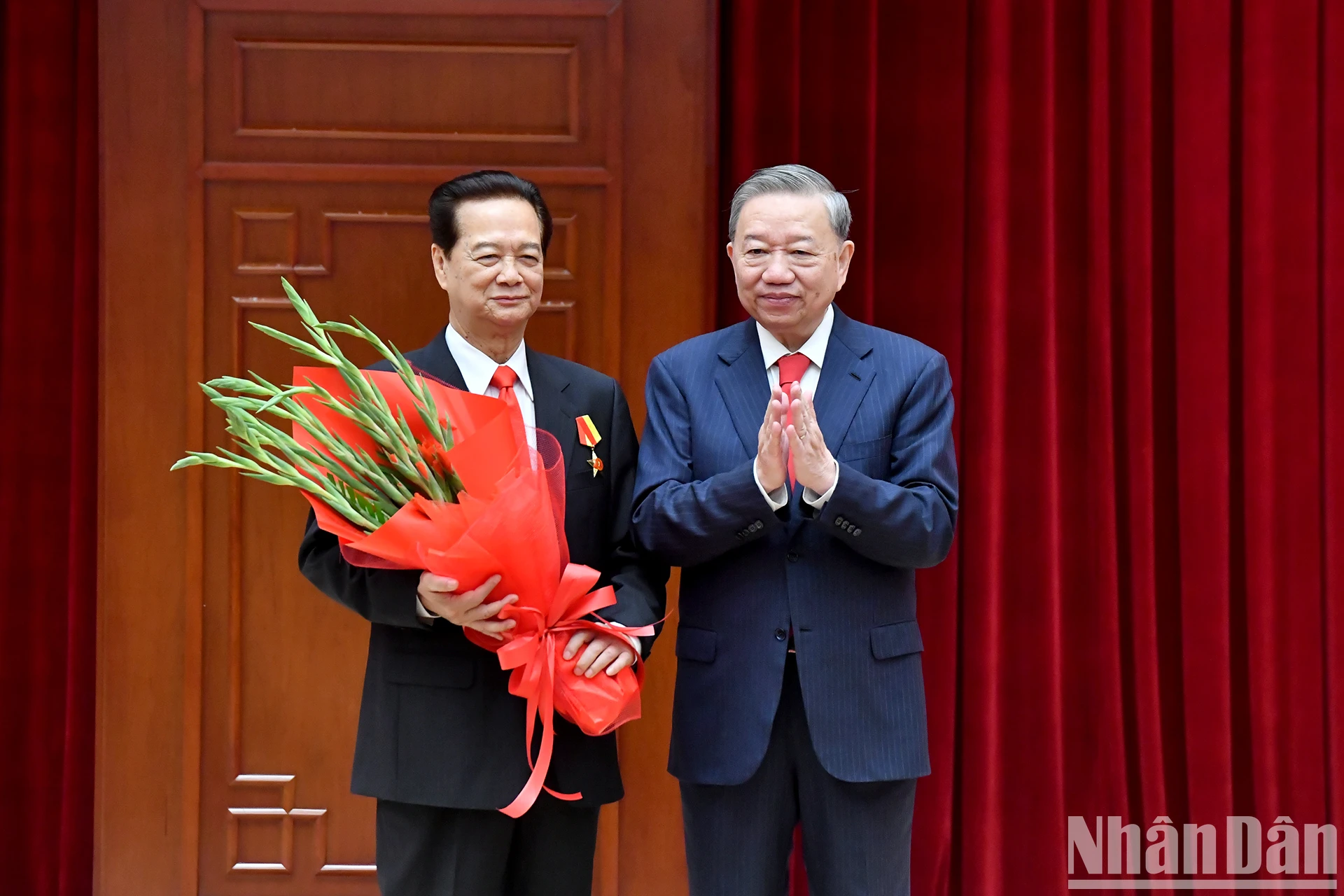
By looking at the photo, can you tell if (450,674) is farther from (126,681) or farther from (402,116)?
(402,116)

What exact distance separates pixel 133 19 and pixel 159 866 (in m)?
1.92

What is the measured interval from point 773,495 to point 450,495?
0.46 meters

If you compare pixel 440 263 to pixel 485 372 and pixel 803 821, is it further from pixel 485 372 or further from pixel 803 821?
pixel 803 821

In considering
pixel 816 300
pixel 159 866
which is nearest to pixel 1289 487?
pixel 816 300

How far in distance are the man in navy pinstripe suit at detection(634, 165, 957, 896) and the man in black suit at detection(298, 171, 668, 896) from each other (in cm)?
11

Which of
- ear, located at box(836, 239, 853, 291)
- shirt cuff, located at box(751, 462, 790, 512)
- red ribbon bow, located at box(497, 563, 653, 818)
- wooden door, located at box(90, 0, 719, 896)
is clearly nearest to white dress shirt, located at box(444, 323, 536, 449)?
red ribbon bow, located at box(497, 563, 653, 818)

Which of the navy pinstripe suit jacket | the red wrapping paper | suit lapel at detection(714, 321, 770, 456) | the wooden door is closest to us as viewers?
the red wrapping paper

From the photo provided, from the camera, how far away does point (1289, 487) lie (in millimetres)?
2523

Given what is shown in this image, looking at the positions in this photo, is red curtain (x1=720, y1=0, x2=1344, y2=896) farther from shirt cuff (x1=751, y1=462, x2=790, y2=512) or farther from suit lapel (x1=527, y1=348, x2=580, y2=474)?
shirt cuff (x1=751, y1=462, x2=790, y2=512)

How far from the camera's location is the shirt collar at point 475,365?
170 centimetres

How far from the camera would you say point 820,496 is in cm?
153

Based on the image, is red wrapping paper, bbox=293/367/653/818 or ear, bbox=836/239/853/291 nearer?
red wrapping paper, bbox=293/367/653/818

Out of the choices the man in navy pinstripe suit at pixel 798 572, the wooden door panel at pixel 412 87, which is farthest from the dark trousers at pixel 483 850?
the wooden door panel at pixel 412 87

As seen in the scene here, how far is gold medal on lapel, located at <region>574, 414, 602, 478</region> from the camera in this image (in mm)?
1716
